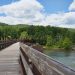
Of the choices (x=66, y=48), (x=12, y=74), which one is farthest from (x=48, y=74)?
(x=66, y=48)

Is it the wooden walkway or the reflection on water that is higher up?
the wooden walkway

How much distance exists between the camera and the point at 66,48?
199375 mm

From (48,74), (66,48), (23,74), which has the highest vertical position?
(48,74)

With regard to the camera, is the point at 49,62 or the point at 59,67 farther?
the point at 49,62

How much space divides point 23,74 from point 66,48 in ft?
629

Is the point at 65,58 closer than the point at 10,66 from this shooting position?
No

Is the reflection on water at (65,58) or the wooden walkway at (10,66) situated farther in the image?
the reflection on water at (65,58)

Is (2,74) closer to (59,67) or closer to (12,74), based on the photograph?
(12,74)

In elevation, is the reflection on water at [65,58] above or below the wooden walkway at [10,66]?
below

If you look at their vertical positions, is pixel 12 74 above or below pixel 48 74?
below

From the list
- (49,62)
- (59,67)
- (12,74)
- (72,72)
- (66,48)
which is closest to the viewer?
(72,72)

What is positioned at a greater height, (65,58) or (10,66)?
(10,66)

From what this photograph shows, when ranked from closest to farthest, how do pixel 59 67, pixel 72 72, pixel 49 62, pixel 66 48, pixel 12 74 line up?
pixel 72 72, pixel 59 67, pixel 49 62, pixel 12 74, pixel 66 48

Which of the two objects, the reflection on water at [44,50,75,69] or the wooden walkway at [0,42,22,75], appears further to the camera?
the reflection on water at [44,50,75,69]
